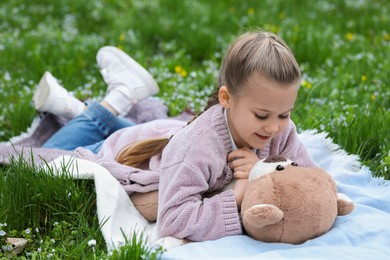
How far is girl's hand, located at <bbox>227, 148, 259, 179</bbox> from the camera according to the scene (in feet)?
9.75

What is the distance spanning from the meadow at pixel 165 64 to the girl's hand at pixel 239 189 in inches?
A: 18.5

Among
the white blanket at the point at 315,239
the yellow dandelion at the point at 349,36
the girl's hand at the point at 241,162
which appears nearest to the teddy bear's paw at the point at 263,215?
the white blanket at the point at 315,239

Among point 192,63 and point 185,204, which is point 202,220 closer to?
point 185,204

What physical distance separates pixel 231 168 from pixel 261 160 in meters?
0.15

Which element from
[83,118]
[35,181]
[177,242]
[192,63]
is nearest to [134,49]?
[192,63]

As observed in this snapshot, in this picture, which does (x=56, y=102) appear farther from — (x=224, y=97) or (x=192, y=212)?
(x=192, y=212)

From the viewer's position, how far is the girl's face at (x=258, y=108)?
9.11ft

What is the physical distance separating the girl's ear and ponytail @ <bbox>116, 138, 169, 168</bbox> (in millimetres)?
446

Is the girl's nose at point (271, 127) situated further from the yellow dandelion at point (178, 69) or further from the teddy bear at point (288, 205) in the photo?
the yellow dandelion at point (178, 69)

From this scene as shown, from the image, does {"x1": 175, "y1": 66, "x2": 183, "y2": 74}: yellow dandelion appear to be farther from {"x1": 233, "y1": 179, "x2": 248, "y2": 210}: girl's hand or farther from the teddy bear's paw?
the teddy bear's paw

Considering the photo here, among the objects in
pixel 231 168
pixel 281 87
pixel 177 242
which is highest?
pixel 281 87

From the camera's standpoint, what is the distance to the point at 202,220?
9.19ft

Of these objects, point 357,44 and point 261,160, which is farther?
point 357,44

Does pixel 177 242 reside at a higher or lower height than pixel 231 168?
lower
